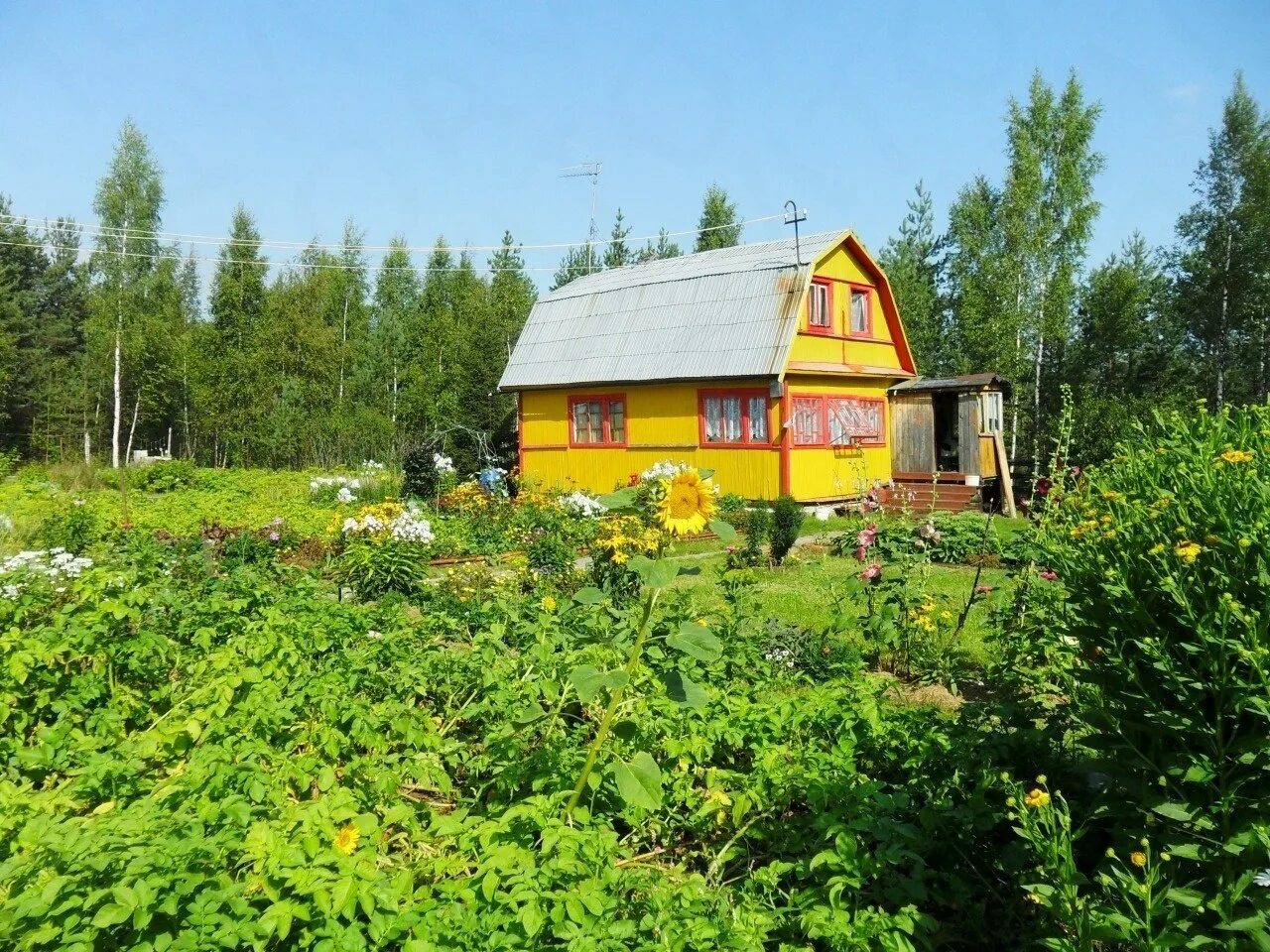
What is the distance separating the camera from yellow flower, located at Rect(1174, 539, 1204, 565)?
2.21 meters

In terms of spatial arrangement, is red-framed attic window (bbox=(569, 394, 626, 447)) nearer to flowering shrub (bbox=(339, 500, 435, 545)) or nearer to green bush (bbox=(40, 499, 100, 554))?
flowering shrub (bbox=(339, 500, 435, 545))

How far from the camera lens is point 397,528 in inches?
370

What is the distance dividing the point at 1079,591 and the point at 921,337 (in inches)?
1166

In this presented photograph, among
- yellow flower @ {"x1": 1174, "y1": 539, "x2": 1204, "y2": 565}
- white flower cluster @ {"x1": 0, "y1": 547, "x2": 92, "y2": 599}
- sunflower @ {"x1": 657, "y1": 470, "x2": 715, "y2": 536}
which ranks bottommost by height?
white flower cluster @ {"x1": 0, "y1": 547, "x2": 92, "y2": 599}

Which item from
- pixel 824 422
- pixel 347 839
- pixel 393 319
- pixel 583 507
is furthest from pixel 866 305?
A: pixel 393 319

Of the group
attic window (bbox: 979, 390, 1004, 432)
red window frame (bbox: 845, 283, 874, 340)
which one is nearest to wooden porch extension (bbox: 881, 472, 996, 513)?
attic window (bbox: 979, 390, 1004, 432)

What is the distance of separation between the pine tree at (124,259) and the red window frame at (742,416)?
21132 millimetres

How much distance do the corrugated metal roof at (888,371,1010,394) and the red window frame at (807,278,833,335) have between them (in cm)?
263

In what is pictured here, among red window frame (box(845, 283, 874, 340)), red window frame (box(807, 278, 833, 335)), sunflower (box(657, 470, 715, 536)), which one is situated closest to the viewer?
sunflower (box(657, 470, 715, 536))

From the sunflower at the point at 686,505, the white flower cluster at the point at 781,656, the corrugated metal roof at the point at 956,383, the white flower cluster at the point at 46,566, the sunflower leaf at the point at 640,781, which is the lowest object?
the white flower cluster at the point at 781,656

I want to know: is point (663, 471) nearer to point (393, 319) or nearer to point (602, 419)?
point (602, 419)

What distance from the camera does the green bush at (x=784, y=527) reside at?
11.4 metres

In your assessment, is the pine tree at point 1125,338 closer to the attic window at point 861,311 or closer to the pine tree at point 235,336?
the attic window at point 861,311

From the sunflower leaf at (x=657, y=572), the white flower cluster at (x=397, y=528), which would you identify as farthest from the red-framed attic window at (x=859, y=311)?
the sunflower leaf at (x=657, y=572)
